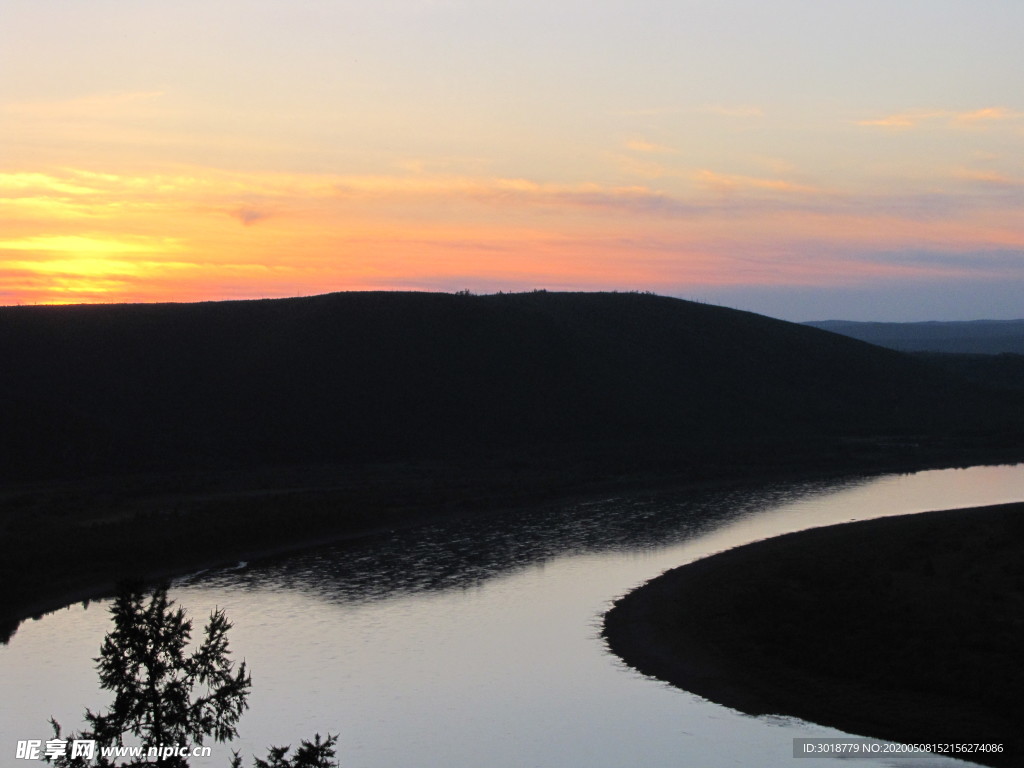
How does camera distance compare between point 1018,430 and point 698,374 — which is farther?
point 698,374

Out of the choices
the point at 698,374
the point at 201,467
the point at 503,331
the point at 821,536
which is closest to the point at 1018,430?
the point at 698,374

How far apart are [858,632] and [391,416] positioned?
53.6m

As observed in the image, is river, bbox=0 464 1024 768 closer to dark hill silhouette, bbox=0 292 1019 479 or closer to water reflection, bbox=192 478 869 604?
water reflection, bbox=192 478 869 604

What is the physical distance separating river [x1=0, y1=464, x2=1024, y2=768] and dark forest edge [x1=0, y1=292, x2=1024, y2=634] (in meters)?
4.21

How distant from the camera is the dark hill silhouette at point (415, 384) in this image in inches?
Result: 2635

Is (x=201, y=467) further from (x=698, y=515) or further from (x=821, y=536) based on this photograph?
(x=821, y=536)

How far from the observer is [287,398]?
2992 inches

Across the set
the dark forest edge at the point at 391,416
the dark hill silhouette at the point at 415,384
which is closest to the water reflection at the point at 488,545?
the dark forest edge at the point at 391,416

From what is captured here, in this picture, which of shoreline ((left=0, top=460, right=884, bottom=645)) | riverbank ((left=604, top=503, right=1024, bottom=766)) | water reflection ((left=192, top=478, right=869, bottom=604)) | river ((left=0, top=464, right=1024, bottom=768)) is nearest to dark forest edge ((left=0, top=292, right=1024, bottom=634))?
shoreline ((left=0, top=460, right=884, bottom=645))

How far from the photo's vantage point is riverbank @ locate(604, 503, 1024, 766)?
20.2 metres

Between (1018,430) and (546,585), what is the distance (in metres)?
57.6

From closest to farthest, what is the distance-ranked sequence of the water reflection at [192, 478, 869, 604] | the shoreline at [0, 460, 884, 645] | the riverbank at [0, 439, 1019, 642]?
the shoreline at [0, 460, 884, 645], the water reflection at [192, 478, 869, 604], the riverbank at [0, 439, 1019, 642]

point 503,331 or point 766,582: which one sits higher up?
point 503,331

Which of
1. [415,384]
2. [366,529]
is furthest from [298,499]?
[415,384]
